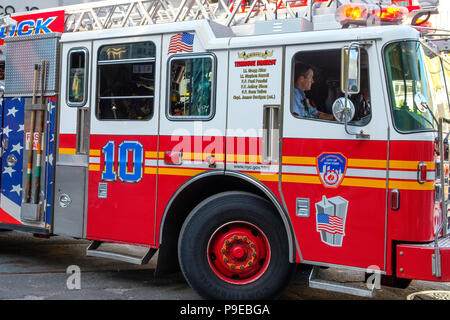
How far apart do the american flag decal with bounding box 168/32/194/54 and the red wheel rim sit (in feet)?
6.18

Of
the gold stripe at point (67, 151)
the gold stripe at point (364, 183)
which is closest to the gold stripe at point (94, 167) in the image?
the gold stripe at point (67, 151)

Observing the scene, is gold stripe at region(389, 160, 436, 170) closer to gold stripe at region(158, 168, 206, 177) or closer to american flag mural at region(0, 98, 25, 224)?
gold stripe at region(158, 168, 206, 177)

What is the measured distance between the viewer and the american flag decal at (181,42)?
18.6 ft

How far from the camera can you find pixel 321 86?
5.02 metres

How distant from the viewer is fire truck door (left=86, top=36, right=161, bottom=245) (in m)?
5.80

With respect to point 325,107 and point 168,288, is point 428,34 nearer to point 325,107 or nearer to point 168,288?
point 325,107

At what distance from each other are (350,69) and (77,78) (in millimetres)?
3259

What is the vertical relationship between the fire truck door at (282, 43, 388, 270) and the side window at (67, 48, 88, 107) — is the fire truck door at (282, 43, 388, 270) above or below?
below

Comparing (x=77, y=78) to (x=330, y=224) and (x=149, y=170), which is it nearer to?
(x=149, y=170)

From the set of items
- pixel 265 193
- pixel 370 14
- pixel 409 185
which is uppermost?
pixel 370 14

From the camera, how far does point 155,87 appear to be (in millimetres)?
5816

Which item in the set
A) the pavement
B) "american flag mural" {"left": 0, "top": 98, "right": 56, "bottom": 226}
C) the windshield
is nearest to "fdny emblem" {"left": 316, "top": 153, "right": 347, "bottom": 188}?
the windshield

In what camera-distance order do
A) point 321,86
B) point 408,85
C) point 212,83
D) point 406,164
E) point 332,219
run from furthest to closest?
point 212,83 < point 321,86 < point 332,219 < point 408,85 < point 406,164

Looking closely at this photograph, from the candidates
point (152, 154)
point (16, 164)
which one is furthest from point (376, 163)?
point (16, 164)
